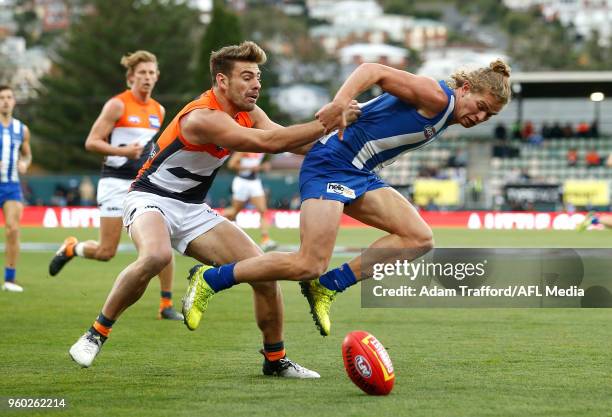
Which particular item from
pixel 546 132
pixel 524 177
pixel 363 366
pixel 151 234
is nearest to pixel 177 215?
pixel 151 234

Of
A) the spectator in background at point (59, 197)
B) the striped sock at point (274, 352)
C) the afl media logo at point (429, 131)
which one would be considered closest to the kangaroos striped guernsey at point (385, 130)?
the afl media logo at point (429, 131)

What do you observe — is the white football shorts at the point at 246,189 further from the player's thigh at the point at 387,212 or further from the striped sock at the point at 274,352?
the striped sock at the point at 274,352

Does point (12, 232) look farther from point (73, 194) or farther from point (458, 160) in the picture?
point (458, 160)

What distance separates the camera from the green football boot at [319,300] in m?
7.75

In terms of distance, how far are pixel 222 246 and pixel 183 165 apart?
2.07ft

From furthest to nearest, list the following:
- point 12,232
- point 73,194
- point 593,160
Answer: point 593,160 < point 73,194 < point 12,232

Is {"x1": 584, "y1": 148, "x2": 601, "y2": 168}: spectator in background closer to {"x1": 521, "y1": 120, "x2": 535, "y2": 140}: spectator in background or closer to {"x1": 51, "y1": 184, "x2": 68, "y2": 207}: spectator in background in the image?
{"x1": 521, "y1": 120, "x2": 535, "y2": 140}: spectator in background

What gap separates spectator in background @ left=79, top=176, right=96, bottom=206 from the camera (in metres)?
39.6

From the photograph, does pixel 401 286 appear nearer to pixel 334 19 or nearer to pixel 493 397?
pixel 493 397

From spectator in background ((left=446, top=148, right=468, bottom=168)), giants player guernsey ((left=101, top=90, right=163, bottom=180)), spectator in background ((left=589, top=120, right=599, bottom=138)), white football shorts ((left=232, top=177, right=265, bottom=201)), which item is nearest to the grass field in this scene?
giants player guernsey ((left=101, top=90, right=163, bottom=180))

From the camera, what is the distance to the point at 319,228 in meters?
7.52

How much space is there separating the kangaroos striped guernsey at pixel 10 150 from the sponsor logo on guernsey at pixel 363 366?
805 cm

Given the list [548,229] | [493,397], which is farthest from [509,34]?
[493,397]

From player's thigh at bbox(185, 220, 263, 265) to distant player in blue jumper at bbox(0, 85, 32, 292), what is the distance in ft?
20.1
